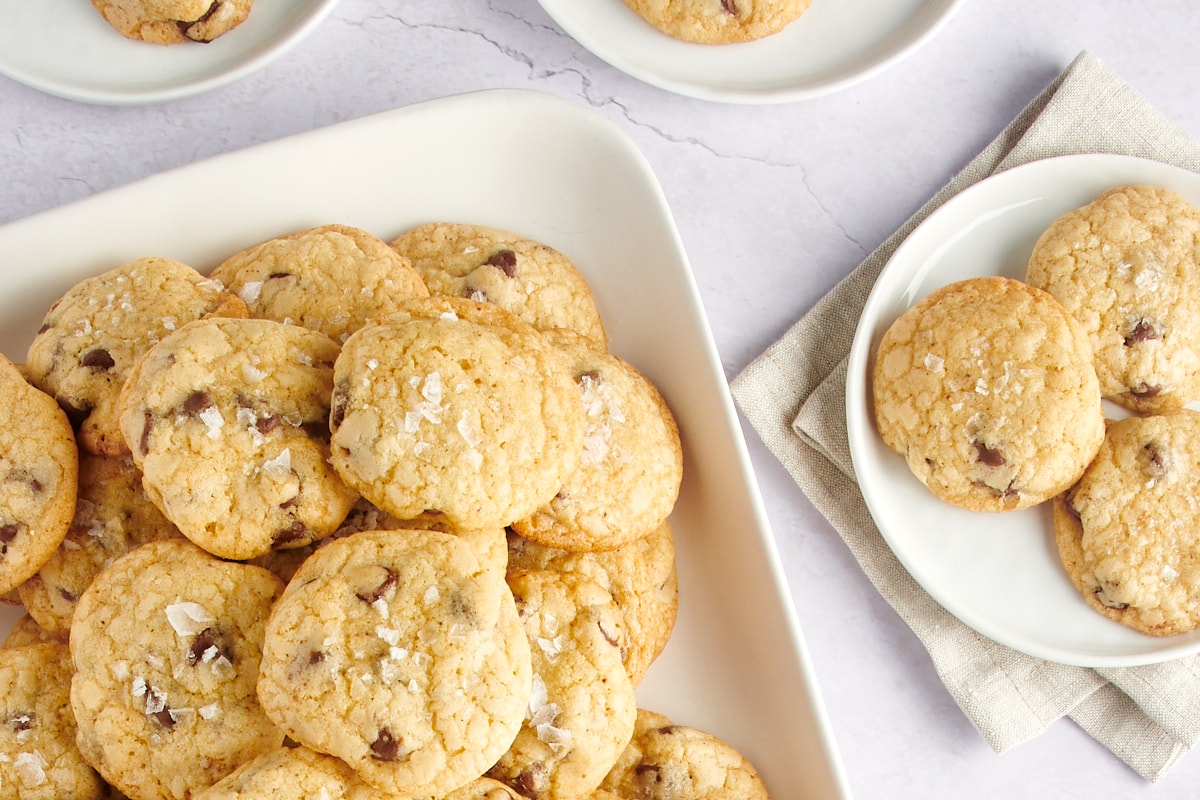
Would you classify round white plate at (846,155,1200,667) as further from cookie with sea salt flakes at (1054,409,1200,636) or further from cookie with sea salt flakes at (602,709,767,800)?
cookie with sea salt flakes at (602,709,767,800)

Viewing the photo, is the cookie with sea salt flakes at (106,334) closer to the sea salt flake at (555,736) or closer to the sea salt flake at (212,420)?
the sea salt flake at (212,420)

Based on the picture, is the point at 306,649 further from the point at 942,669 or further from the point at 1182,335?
the point at 1182,335

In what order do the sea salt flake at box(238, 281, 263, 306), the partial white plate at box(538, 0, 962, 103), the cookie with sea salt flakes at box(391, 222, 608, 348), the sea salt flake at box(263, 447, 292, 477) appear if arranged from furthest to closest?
the partial white plate at box(538, 0, 962, 103) → the cookie with sea salt flakes at box(391, 222, 608, 348) → the sea salt flake at box(238, 281, 263, 306) → the sea salt flake at box(263, 447, 292, 477)

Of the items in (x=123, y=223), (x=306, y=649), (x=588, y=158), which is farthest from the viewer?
(x=588, y=158)

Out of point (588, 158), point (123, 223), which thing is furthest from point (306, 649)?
point (588, 158)

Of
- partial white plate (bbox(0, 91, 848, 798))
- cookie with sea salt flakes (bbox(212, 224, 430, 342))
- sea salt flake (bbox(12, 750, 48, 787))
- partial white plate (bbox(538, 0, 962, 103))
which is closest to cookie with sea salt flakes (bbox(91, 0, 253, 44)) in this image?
partial white plate (bbox(0, 91, 848, 798))

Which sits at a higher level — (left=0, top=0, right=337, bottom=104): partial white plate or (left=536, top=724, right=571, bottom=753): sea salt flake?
(left=0, top=0, right=337, bottom=104): partial white plate
